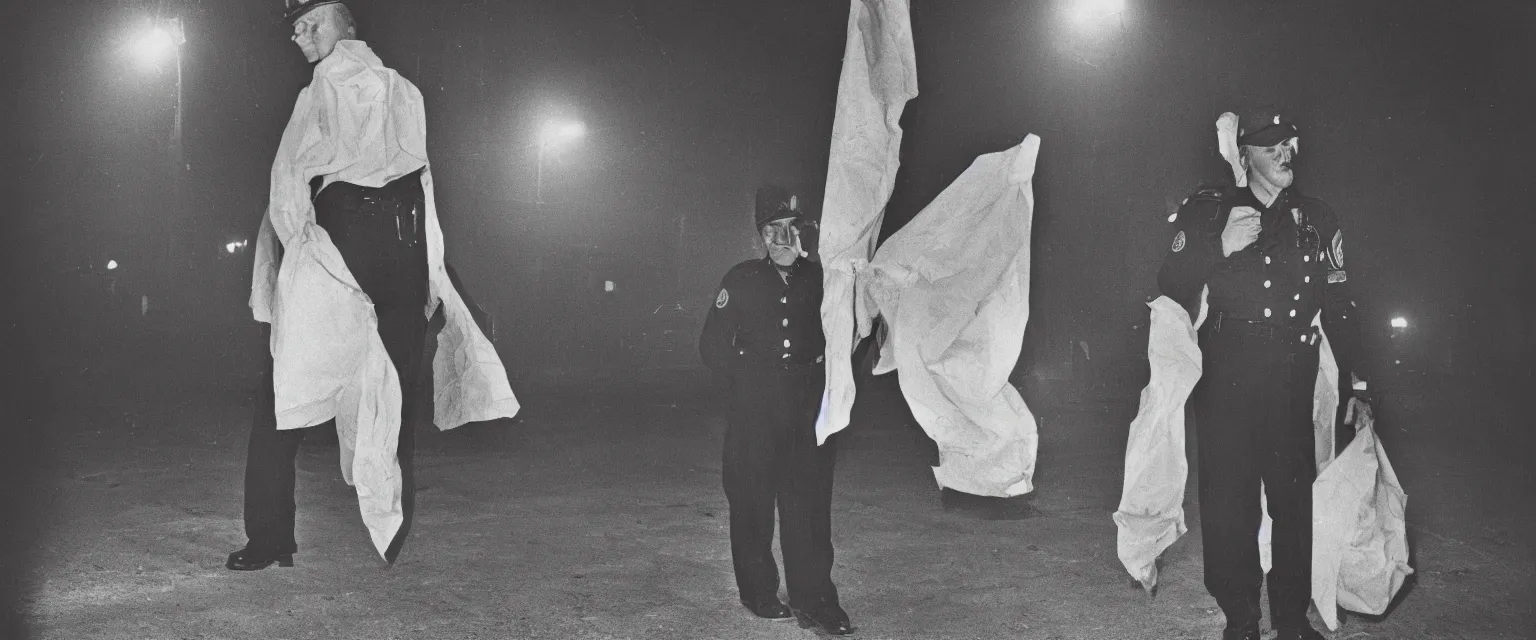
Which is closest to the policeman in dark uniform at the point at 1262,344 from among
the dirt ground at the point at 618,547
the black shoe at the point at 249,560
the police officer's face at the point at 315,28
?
the dirt ground at the point at 618,547

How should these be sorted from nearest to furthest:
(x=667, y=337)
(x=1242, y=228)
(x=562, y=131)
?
(x=1242, y=228)
(x=562, y=131)
(x=667, y=337)

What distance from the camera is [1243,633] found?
3.73 m

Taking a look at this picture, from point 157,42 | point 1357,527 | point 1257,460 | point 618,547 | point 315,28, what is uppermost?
point 157,42

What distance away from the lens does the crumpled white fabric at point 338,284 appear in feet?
13.0

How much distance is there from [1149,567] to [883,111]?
67.4 inches

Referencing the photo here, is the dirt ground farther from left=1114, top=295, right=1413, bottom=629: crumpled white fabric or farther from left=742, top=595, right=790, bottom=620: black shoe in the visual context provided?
left=1114, top=295, right=1413, bottom=629: crumpled white fabric

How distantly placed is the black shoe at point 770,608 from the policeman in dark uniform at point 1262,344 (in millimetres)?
1359

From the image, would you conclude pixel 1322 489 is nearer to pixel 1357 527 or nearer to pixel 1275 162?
pixel 1357 527

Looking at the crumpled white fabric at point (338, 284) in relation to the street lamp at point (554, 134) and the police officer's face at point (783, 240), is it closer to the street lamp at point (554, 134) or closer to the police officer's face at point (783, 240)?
the police officer's face at point (783, 240)

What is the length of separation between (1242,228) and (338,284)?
2.78 meters

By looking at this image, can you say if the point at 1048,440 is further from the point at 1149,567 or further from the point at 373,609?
the point at 373,609

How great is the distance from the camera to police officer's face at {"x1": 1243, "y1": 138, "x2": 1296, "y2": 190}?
3594mm

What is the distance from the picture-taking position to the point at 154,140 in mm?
12172

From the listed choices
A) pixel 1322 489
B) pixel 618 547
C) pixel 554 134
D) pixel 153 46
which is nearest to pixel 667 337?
pixel 554 134
